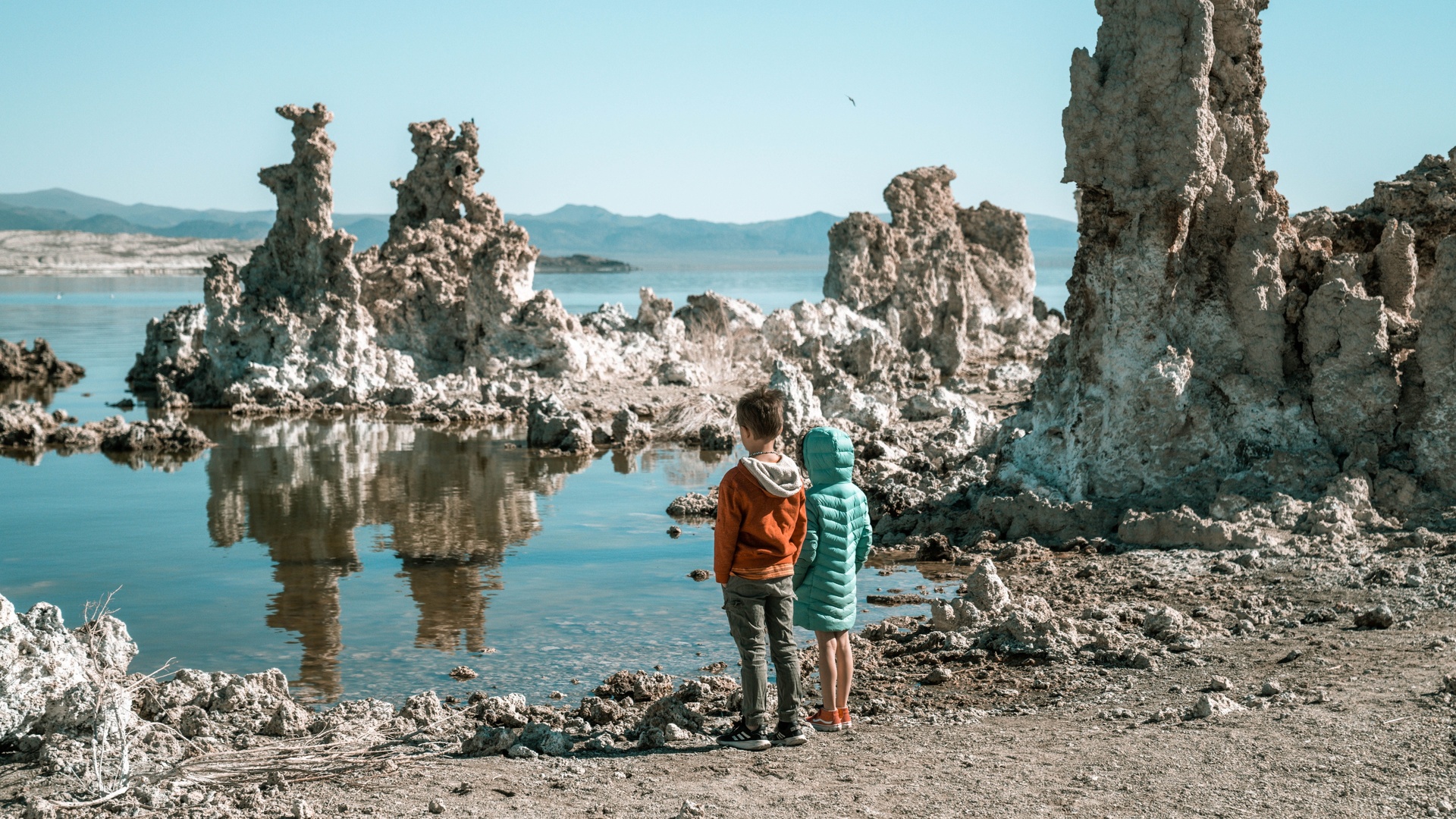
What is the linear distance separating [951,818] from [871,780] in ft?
1.62

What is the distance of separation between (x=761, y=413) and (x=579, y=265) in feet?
543

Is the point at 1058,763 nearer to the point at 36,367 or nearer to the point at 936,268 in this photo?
the point at 36,367

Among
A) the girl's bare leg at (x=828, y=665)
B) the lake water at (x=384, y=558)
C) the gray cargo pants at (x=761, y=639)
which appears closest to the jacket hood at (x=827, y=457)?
the gray cargo pants at (x=761, y=639)

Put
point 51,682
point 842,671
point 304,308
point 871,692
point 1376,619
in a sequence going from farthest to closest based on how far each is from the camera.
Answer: point 304,308 → point 1376,619 → point 871,692 → point 842,671 → point 51,682

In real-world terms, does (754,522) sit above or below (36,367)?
above

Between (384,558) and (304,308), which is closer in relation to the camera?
(384,558)

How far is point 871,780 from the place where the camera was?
5020mm

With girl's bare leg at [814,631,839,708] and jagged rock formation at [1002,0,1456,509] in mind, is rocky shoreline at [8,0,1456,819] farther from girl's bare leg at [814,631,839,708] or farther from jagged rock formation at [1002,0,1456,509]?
girl's bare leg at [814,631,839,708]

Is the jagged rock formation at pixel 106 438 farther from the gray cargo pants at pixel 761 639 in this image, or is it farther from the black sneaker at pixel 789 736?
the black sneaker at pixel 789 736

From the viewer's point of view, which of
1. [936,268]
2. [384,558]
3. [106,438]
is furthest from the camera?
[936,268]

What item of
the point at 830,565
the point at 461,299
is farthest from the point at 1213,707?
the point at 461,299

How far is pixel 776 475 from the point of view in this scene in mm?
5516

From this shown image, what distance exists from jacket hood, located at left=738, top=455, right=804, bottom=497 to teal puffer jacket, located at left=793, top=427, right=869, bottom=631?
0.65 feet

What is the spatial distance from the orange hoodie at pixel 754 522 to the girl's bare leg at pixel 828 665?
42 cm
